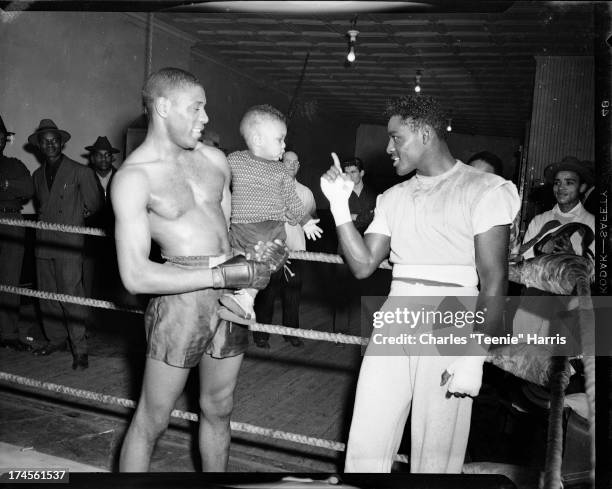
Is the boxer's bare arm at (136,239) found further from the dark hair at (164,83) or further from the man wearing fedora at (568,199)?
Result: the man wearing fedora at (568,199)

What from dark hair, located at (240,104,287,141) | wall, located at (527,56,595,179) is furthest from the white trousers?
wall, located at (527,56,595,179)

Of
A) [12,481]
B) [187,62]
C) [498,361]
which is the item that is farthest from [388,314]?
[187,62]

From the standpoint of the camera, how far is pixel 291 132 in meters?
13.0

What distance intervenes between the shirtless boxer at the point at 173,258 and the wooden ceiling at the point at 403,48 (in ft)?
14.7

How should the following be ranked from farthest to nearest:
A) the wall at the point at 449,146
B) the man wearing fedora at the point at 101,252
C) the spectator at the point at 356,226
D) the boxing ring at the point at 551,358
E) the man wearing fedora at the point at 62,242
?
1. the wall at the point at 449,146
2. the man wearing fedora at the point at 101,252
3. the spectator at the point at 356,226
4. the man wearing fedora at the point at 62,242
5. the boxing ring at the point at 551,358

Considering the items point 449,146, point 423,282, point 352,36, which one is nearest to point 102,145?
point 352,36

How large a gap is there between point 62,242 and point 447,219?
12.8 ft

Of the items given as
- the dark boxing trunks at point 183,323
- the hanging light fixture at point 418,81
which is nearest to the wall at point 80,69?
the hanging light fixture at point 418,81

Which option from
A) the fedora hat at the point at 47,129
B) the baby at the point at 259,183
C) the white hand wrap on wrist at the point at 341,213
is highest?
the fedora hat at the point at 47,129

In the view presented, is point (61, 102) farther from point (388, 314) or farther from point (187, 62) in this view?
point (388, 314)

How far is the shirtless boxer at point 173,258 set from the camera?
197 centimetres

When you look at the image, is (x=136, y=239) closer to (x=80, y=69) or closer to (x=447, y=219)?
(x=447, y=219)

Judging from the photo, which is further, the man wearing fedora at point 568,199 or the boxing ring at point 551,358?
the man wearing fedora at point 568,199

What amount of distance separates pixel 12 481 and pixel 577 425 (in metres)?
2.24
